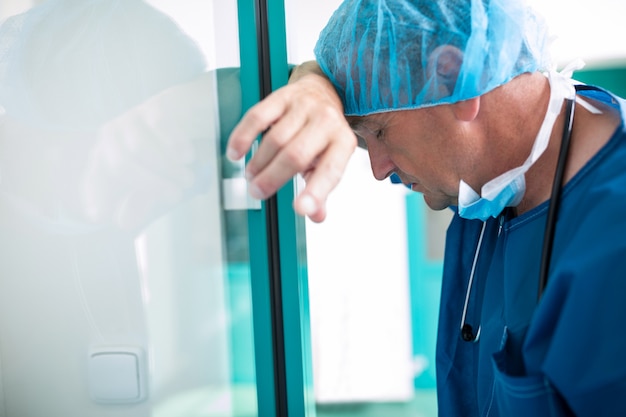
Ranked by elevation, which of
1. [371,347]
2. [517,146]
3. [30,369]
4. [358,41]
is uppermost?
[358,41]

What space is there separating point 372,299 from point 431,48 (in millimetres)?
642

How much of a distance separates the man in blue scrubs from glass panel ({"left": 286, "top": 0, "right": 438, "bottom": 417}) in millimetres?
269

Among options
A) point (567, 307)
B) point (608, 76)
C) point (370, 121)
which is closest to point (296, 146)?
point (370, 121)

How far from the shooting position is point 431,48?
66cm

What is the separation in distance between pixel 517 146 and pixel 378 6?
0.98 feet

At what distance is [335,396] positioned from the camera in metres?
1.15

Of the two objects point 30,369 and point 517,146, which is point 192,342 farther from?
point 517,146

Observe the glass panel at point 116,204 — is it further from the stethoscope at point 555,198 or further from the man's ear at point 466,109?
the stethoscope at point 555,198

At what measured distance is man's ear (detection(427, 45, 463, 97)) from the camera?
66 centimetres

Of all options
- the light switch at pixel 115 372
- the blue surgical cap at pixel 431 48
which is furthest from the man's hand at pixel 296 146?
the light switch at pixel 115 372

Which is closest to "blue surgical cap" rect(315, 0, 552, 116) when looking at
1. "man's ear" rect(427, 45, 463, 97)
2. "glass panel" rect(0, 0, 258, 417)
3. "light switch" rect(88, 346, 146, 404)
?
"man's ear" rect(427, 45, 463, 97)

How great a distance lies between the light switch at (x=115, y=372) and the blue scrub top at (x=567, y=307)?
59 cm

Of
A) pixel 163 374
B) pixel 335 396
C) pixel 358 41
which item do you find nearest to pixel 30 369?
pixel 163 374

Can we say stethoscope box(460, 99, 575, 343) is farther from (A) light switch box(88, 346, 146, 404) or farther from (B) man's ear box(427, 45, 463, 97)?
(A) light switch box(88, 346, 146, 404)
